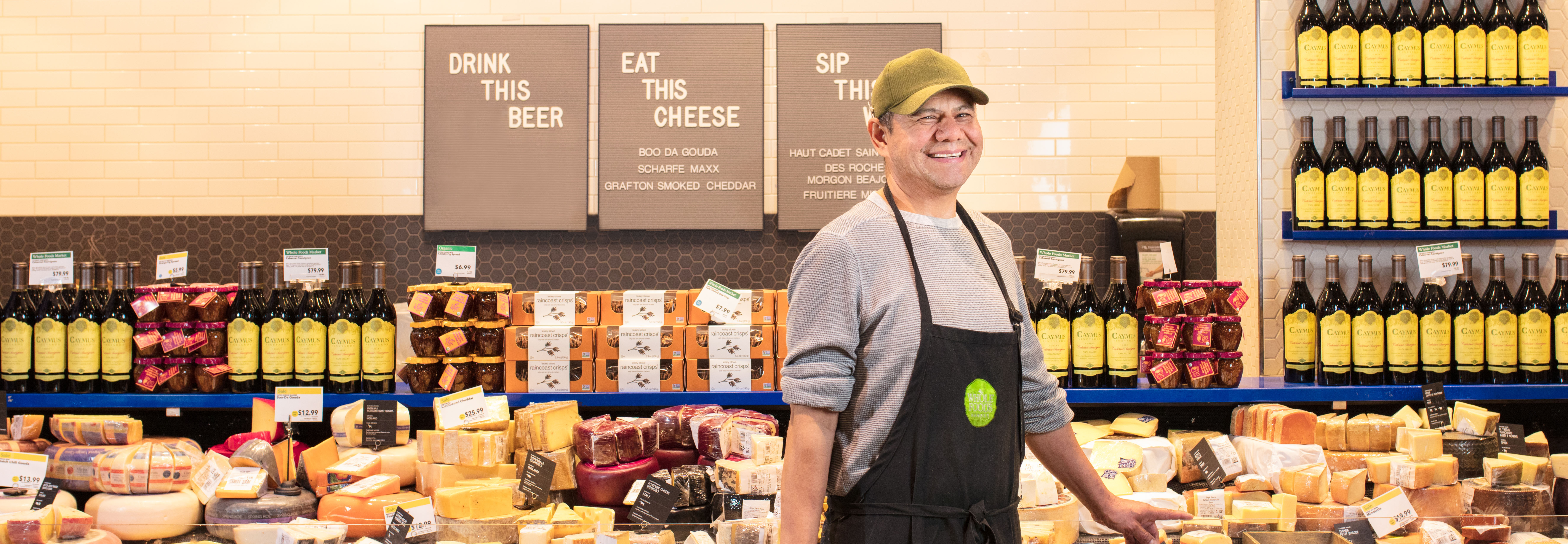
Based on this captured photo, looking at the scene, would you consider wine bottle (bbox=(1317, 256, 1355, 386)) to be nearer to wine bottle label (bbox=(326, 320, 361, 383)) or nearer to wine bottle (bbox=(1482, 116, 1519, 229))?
wine bottle (bbox=(1482, 116, 1519, 229))

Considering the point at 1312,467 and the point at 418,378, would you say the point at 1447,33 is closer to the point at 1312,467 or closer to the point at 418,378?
the point at 1312,467

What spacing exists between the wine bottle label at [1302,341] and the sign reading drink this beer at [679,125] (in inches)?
95.7

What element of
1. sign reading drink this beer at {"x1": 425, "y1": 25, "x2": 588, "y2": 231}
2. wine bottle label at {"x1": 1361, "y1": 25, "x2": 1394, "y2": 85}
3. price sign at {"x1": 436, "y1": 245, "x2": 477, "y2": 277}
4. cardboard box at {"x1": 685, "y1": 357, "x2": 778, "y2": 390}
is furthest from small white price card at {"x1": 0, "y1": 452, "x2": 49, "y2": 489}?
wine bottle label at {"x1": 1361, "y1": 25, "x2": 1394, "y2": 85}

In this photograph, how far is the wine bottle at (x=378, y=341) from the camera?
3379mm

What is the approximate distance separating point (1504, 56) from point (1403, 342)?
3.78ft

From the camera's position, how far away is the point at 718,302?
3336 millimetres

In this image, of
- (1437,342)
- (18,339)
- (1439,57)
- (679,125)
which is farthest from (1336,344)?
(18,339)

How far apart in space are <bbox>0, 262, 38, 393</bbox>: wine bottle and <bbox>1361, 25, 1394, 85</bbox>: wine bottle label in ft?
15.6

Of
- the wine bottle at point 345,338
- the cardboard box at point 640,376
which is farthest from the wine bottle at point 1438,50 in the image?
the wine bottle at point 345,338

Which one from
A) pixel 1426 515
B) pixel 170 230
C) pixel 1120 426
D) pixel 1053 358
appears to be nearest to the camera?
pixel 1426 515

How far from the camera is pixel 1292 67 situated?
3.77m

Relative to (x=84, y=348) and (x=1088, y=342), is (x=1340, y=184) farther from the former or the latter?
(x=84, y=348)

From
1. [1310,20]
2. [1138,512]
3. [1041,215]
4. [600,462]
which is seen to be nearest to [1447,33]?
[1310,20]

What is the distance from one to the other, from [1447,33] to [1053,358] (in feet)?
6.27
